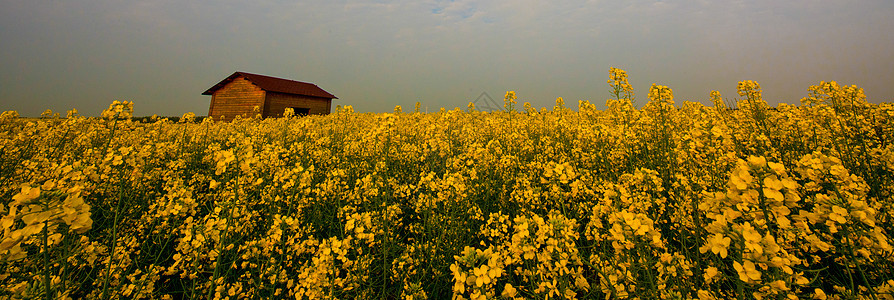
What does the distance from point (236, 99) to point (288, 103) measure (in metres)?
3.31

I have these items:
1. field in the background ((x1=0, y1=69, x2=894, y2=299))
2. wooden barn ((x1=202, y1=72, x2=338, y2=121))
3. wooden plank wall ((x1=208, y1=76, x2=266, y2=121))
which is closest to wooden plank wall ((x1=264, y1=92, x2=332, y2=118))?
wooden barn ((x1=202, y1=72, x2=338, y2=121))

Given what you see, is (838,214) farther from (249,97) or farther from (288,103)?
(249,97)

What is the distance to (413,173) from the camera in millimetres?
4109

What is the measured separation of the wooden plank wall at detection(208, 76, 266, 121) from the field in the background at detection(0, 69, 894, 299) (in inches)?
636

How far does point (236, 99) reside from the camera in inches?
832

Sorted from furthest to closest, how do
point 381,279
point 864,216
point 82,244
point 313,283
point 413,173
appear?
1. point 413,173
2. point 381,279
3. point 82,244
4. point 313,283
5. point 864,216

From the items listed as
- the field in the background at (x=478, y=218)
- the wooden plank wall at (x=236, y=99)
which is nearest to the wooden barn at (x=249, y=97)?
the wooden plank wall at (x=236, y=99)

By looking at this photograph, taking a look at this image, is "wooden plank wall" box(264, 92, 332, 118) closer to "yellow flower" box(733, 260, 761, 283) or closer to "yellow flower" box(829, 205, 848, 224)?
"yellow flower" box(733, 260, 761, 283)

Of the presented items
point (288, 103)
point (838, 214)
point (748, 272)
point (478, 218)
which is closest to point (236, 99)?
point (288, 103)

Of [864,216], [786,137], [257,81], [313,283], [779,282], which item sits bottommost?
[313,283]

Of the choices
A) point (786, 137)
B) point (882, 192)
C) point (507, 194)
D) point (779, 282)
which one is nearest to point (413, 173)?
point (507, 194)

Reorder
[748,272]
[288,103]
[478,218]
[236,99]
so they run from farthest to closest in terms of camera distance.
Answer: [288,103], [236,99], [478,218], [748,272]

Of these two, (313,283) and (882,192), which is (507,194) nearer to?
(313,283)

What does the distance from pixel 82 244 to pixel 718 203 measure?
369cm
